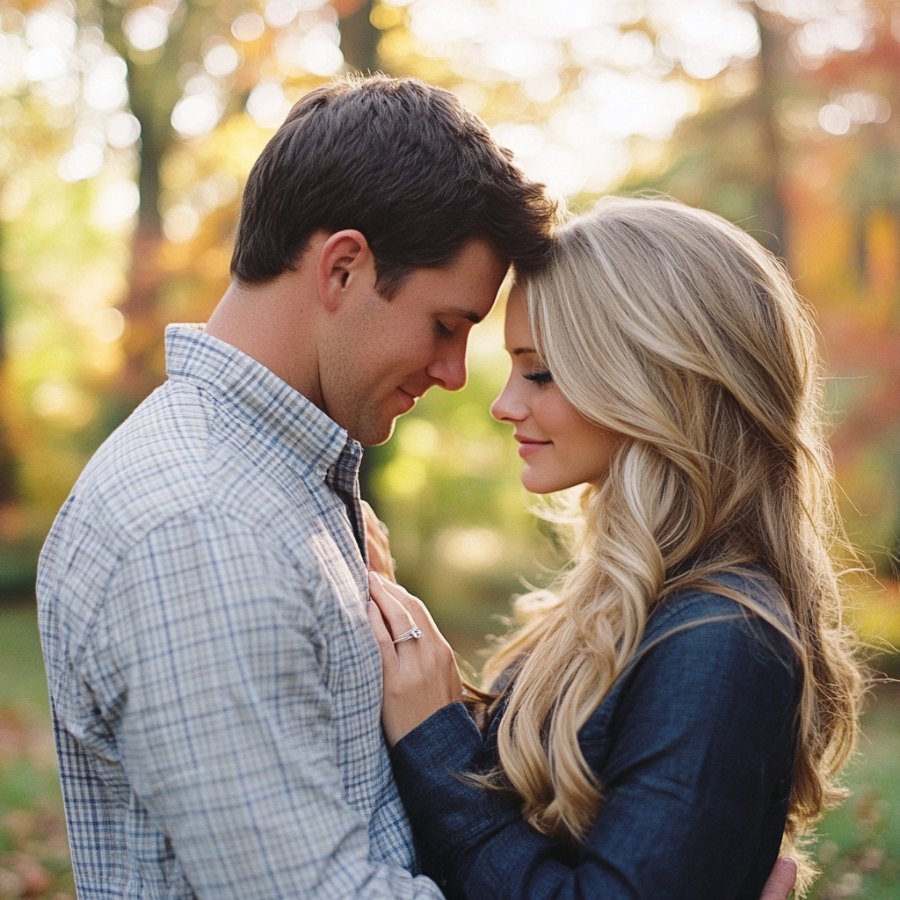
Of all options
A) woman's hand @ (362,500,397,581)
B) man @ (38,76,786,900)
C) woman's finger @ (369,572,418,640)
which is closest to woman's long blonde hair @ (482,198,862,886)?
man @ (38,76,786,900)

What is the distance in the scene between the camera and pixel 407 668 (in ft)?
6.64

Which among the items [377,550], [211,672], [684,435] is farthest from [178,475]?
[684,435]

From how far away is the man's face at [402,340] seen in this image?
2.15m

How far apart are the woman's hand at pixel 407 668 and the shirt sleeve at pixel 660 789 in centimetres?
5

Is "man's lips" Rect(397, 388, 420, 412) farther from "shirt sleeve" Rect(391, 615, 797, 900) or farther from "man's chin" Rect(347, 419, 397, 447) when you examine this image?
"shirt sleeve" Rect(391, 615, 797, 900)

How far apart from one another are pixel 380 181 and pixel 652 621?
45.6 inches

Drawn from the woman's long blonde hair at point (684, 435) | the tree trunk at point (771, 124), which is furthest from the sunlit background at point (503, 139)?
the woman's long blonde hair at point (684, 435)

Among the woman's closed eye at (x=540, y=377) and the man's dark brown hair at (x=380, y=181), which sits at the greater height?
the man's dark brown hair at (x=380, y=181)

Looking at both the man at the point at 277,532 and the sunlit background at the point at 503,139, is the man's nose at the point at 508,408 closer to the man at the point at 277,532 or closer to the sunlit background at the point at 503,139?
the man at the point at 277,532

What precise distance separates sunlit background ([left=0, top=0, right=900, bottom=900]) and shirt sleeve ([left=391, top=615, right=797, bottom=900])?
3.77 meters

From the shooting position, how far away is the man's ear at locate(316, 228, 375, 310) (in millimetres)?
2076

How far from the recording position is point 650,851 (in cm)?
170

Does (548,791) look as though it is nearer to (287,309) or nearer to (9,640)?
(287,309)

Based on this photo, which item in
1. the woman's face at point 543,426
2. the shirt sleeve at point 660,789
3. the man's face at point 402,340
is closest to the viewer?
the shirt sleeve at point 660,789
